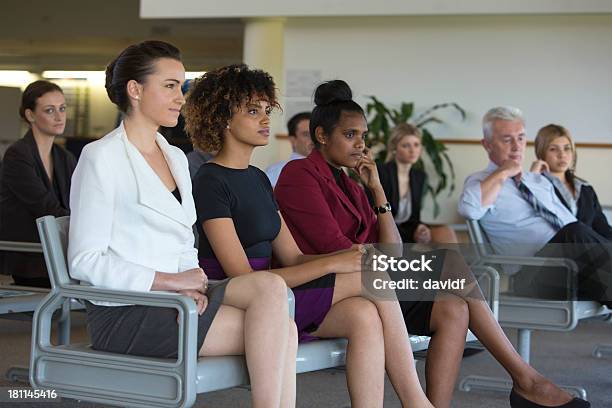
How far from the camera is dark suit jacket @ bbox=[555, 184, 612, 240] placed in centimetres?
458

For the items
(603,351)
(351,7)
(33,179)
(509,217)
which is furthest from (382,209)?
(351,7)

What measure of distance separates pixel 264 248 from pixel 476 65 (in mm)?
4954

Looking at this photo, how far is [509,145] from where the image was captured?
4438 mm

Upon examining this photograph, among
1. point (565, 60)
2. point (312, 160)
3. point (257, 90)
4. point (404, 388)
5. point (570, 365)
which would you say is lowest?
point (570, 365)

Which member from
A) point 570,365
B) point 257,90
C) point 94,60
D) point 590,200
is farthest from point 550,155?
point 94,60

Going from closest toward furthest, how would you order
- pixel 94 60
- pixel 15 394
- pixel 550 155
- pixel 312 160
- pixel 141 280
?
pixel 141 280
pixel 312 160
pixel 15 394
pixel 550 155
pixel 94 60

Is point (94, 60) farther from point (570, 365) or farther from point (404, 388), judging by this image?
point (404, 388)

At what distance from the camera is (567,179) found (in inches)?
188

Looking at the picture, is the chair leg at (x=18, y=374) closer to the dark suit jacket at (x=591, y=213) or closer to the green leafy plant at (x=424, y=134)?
the dark suit jacket at (x=591, y=213)

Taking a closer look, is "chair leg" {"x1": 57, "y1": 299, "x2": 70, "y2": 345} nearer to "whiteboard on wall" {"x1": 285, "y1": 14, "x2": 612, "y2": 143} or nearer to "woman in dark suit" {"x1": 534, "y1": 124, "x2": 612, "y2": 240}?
"woman in dark suit" {"x1": 534, "y1": 124, "x2": 612, "y2": 240}

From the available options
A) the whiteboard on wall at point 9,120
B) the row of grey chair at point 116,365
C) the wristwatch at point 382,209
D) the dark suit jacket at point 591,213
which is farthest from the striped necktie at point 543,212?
the whiteboard on wall at point 9,120

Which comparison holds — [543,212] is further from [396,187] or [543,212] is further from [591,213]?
[396,187]

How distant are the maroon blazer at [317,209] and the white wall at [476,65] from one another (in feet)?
14.2

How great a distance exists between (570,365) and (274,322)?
3.02 m
